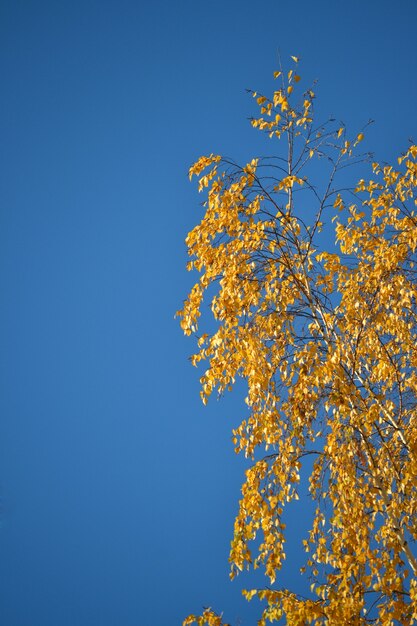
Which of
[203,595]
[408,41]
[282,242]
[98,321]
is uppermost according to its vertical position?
[408,41]

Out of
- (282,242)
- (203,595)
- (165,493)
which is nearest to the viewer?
(282,242)

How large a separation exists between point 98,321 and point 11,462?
266 ft

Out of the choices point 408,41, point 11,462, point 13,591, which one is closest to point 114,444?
point 11,462

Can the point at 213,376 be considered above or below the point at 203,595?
below

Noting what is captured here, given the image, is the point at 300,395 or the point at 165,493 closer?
the point at 300,395

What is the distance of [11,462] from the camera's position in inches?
3246

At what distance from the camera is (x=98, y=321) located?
16212 centimetres

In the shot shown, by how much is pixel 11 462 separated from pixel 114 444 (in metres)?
12.3

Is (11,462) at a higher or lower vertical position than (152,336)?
lower

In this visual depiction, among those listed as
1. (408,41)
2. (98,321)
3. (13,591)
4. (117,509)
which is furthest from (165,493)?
(408,41)

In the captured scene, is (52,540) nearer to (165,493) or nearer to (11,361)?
(165,493)

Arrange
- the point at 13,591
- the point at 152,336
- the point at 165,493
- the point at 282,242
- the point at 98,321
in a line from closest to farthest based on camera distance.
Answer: the point at 282,242 < the point at 13,591 < the point at 165,493 < the point at 152,336 < the point at 98,321

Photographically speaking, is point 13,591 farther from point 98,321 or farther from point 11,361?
point 98,321

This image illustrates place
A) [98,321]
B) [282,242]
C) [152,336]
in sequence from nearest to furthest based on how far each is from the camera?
[282,242], [152,336], [98,321]
